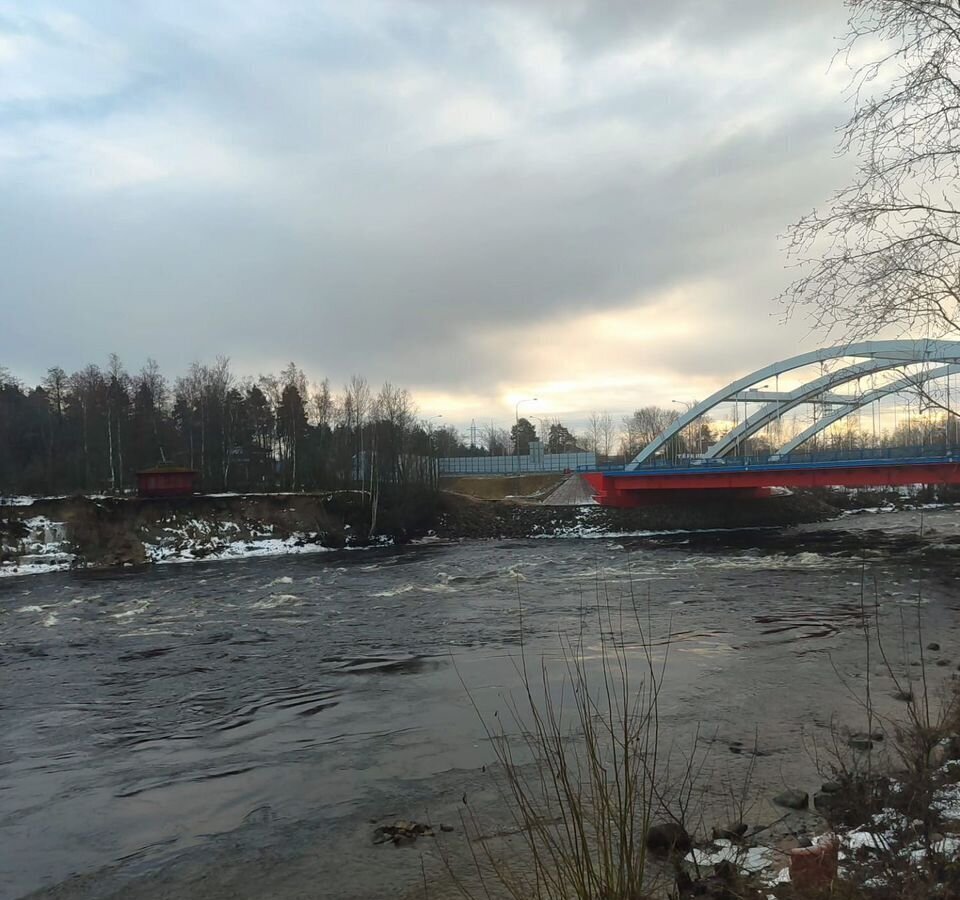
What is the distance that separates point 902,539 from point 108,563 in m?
44.1

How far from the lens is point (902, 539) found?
4069 centimetres

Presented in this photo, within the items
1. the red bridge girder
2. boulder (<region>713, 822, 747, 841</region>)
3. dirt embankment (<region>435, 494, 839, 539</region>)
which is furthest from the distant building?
boulder (<region>713, 822, 747, 841</region>)

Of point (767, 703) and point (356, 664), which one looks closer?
point (767, 703)

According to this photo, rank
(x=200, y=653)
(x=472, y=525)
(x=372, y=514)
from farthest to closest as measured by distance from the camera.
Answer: (x=472, y=525)
(x=372, y=514)
(x=200, y=653)

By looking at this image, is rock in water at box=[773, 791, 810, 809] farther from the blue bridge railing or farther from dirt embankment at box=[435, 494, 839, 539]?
dirt embankment at box=[435, 494, 839, 539]

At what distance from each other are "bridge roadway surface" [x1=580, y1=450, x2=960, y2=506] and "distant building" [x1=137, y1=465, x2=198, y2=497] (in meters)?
32.0

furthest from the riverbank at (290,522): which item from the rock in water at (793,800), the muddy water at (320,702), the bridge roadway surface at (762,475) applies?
the rock in water at (793,800)

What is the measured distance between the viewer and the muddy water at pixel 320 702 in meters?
7.78

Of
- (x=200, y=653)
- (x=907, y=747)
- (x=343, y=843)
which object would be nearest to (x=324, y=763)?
(x=343, y=843)

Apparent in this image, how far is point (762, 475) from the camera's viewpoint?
50.7 meters

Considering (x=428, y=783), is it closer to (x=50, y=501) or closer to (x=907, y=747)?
(x=907, y=747)

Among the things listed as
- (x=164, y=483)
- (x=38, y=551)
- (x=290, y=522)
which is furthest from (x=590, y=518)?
(x=38, y=551)

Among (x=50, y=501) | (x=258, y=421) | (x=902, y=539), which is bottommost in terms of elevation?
(x=902, y=539)

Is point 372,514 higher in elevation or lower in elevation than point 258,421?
lower
